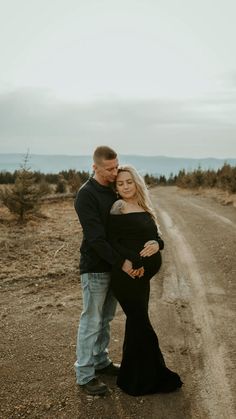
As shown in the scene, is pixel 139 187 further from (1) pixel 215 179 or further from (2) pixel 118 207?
(1) pixel 215 179

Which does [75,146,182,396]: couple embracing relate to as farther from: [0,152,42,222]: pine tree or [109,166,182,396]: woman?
[0,152,42,222]: pine tree

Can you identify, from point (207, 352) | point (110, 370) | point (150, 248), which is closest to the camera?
point (150, 248)

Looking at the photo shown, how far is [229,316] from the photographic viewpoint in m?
5.97

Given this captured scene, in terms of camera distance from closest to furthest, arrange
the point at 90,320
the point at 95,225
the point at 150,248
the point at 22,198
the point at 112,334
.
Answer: the point at 95,225 < the point at 150,248 < the point at 90,320 < the point at 112,334 < the point at 22,198

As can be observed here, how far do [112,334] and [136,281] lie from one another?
1721 mm

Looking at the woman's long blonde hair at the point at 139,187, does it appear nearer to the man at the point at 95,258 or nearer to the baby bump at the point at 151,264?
the man at the point at 95,258

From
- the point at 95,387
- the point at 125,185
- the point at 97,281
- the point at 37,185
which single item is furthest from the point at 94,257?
the point at 37,185

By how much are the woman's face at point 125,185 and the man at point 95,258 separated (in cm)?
7

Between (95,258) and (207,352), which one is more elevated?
(95,258)

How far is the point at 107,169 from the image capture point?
382cm

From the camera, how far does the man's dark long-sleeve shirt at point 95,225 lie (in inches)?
147

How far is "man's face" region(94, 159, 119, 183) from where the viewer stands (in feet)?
12.5

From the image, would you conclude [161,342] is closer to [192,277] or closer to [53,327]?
[53,327]

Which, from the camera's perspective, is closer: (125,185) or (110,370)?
(125,185)
